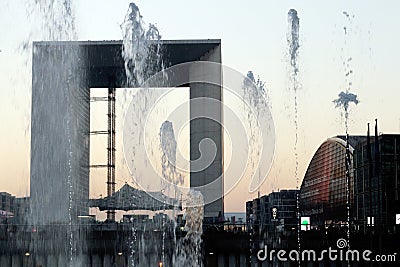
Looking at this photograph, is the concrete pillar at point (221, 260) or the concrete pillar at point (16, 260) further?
the concrete pillar at point (221, 260)

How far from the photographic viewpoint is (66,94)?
40.0 metres

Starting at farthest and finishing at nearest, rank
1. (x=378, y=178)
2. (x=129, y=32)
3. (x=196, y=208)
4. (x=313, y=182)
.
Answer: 1. (x=313, y=182)
2. (x=378, y=178)
3. (x=196, y=208)
4. (x=129, y=32)

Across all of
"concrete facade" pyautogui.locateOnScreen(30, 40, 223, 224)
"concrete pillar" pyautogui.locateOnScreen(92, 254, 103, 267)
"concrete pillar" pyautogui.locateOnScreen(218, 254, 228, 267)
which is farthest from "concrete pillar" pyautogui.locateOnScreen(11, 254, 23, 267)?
"concrete facade" pyautogui.locateOnScreen(30, 40, 223, 224)

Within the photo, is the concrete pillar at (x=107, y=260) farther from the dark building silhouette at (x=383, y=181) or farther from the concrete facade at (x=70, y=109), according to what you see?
the dark building silhouette at (x=383, y=181)

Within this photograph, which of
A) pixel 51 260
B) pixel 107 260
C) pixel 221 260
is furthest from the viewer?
pixel 51 260

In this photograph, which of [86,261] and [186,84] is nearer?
[86,261]

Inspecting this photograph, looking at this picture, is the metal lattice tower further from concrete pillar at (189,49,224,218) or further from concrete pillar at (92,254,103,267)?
concrete pillar at (92,254,103,267)

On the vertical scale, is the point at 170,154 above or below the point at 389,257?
above

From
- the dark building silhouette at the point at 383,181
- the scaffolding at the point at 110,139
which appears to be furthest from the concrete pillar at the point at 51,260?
the dark building silhouette at the point at 383,181

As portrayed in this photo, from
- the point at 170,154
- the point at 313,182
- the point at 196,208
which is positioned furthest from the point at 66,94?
the point at 313,182

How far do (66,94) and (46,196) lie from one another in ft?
16.5

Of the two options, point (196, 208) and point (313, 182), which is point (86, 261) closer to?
point (196, 208)

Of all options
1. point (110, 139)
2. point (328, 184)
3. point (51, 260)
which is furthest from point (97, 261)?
point (328, 184)

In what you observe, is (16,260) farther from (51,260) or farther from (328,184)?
(328,184)
